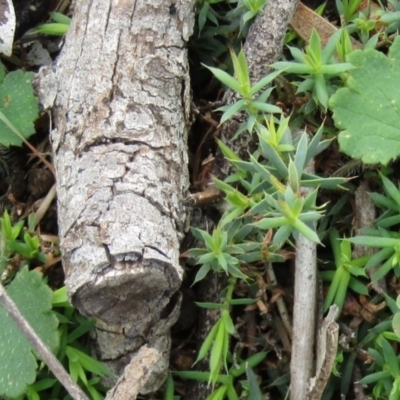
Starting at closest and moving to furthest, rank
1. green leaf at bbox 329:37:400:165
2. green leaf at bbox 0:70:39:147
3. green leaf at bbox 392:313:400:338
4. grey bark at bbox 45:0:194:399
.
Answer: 1. grey bark at bbox 45:0:194:399
2. green leaf at bbox 392:313:400:338
3. green leaf at bbox 329:37:400:165
4. green leaf at bbox 0:70:39:147

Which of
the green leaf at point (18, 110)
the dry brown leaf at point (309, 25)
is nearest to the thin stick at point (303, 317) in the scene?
the dry brown leaf at point (309, 25)

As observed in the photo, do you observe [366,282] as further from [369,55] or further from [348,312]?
[369,55]

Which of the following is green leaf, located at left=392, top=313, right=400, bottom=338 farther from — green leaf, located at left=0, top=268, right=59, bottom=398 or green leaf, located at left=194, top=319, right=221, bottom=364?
green leaf, located at left=0, top=268, right=59, bottom=398

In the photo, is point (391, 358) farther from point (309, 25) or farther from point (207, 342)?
point (309, 25)

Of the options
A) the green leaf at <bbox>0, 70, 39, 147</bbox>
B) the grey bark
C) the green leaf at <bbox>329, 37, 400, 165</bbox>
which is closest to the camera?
the grey bark

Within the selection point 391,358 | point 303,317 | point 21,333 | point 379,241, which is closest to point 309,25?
point 379,241

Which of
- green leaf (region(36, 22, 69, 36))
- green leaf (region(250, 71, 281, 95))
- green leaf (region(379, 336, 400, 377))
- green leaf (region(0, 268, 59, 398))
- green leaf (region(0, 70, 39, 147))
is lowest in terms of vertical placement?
green leaf (region(379, 336, 400, 377))

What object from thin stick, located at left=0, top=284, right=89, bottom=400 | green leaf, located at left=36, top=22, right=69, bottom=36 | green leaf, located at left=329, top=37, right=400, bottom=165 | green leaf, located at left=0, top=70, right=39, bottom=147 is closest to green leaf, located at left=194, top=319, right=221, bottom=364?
thin stick, located at left=0, top=284, right=89, bottom=400
